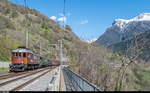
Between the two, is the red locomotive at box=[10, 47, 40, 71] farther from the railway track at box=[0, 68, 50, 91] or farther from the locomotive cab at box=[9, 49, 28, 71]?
the railway track at box=[0, 68, 50, 91]

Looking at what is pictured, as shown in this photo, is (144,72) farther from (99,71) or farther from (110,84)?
(99,71)

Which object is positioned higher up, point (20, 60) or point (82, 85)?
point (20, 60)

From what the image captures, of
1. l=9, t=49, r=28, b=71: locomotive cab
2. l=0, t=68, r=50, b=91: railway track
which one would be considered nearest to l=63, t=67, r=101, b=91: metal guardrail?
l=0, t=68, r=50, b=91: railway track

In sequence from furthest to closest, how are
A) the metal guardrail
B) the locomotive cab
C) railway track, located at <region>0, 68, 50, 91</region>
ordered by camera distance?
the locomotive cab < railway track, located at <region>0, 68, 50, 91</region> < the metal guardrail

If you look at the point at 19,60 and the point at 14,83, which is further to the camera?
the point at 19,60

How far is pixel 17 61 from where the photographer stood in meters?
29.1

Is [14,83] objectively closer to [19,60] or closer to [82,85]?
[82,85]

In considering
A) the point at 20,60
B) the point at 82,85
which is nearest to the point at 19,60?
the point at 20,60

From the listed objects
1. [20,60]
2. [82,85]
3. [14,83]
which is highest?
[20,60]

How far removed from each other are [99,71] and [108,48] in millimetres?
3759

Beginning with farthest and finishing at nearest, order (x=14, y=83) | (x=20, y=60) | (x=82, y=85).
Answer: (x=20, y=60)
(x=14, y=83)
(x=82, y=85)

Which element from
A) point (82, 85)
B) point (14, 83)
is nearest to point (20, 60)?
point (14, 83)

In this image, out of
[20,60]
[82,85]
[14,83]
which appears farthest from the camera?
[20,60]

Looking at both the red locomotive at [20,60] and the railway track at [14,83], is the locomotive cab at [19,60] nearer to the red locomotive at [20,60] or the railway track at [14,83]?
the red locomotive at [20,60]
